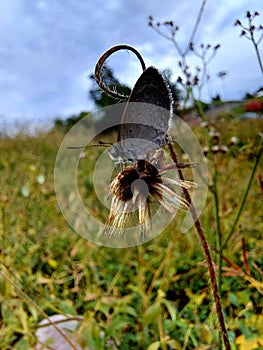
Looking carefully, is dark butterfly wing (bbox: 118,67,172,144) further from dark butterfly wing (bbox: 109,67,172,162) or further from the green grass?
the green grass

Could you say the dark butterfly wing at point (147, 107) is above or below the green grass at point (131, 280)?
above

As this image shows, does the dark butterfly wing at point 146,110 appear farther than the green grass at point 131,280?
No

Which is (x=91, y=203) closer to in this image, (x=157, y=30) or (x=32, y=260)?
(x=32, y=260)

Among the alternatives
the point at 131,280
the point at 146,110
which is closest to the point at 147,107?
the point at 146,110

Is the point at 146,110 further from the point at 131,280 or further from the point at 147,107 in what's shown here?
the point at 131,280

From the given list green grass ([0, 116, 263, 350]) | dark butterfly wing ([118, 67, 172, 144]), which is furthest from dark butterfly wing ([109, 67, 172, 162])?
green grass ([0, 116, 263, 350])

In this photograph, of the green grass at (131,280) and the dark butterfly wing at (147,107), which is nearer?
the dark butterfly wing at (147,107)

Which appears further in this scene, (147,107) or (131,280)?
(131,280)

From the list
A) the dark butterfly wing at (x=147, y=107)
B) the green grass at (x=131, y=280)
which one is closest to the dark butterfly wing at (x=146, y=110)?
the dark butterfly wing at (x=147, y=107)

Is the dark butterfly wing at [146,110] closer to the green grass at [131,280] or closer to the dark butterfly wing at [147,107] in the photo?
the dark butterfly wing at [147,107]
